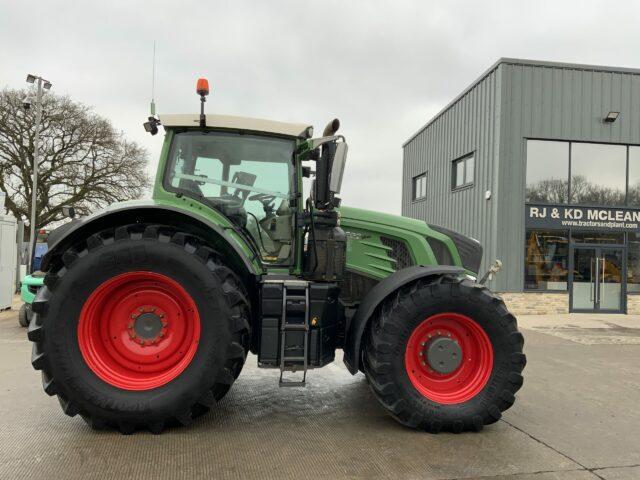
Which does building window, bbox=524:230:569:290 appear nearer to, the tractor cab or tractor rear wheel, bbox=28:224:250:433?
the tractor cab

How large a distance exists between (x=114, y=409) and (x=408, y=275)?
234cm

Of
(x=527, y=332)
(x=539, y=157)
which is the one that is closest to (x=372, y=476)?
(x=527, y=332)

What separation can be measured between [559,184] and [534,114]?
2.00 meters

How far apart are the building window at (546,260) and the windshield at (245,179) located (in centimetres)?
1039

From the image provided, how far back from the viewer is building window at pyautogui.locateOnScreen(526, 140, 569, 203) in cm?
1291

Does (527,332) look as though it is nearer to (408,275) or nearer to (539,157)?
(539,157)

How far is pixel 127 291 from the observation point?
12.0 ft

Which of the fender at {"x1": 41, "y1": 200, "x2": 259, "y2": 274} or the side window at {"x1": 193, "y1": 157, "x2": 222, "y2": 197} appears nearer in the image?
the fender at {"x1": 41, "y1": 200, "x2": 259, "y2": 274}

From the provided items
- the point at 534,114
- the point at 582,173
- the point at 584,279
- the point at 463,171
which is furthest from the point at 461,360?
the point at 463,171

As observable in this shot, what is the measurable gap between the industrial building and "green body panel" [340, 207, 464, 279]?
8837 millimetres

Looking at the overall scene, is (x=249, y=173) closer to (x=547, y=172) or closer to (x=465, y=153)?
(x=547, y=172)

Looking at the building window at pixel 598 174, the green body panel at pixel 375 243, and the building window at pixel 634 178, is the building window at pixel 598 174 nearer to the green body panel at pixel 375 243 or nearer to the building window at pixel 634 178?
the building window at pixel 634 178

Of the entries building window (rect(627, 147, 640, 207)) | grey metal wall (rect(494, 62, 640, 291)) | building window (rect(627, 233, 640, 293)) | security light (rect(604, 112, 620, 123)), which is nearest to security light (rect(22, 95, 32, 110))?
grey metal wall (rect(494, 62, 640, 291))

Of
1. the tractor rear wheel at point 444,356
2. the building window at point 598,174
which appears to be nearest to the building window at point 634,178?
the building window at point 598,174
